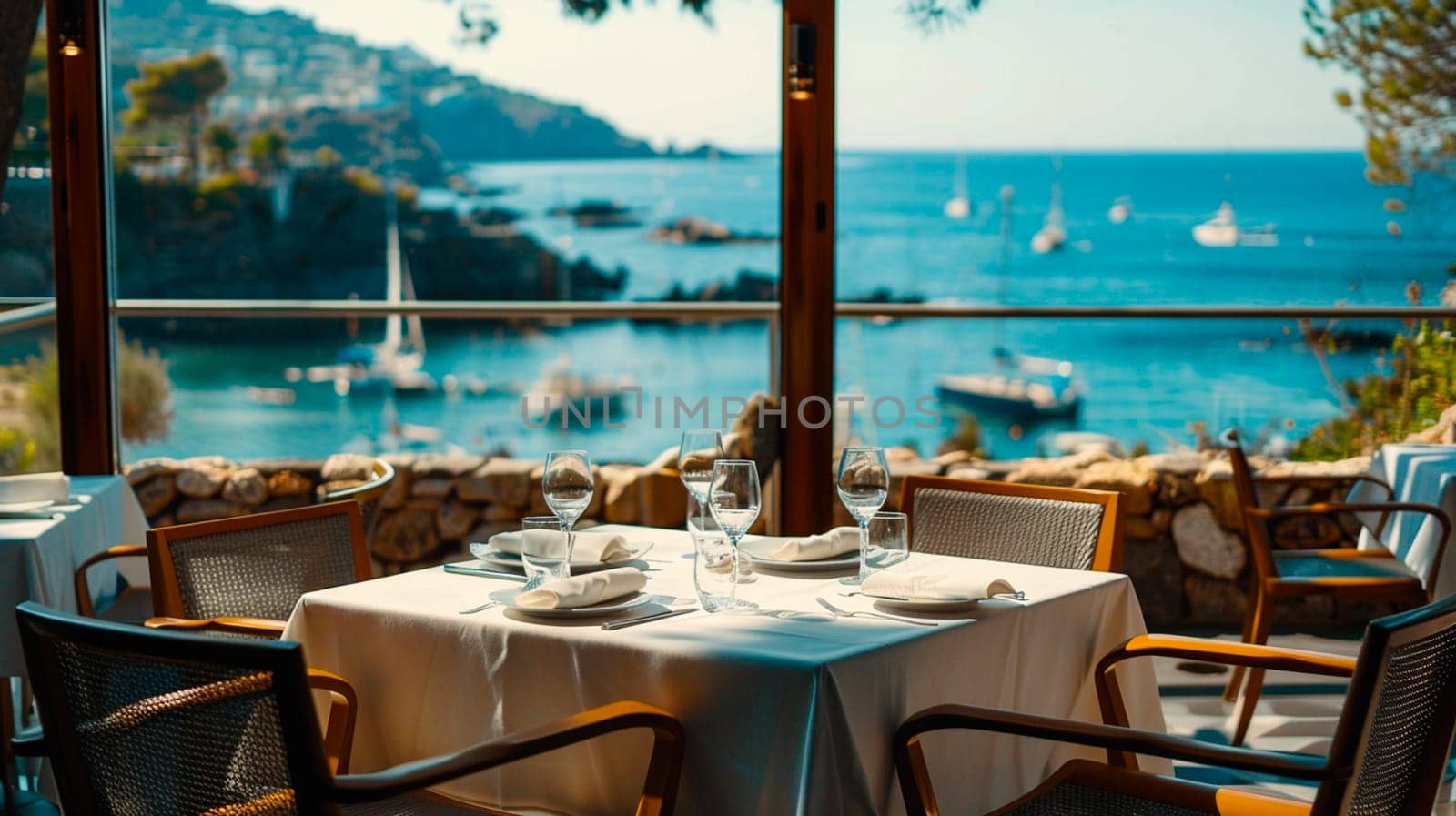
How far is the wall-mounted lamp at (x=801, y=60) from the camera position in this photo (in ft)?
14.0

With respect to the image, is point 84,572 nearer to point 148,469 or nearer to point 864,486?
point 864,486

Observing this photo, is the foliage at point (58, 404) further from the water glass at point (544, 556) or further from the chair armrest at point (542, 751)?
the chair armrest at point (542, 751)

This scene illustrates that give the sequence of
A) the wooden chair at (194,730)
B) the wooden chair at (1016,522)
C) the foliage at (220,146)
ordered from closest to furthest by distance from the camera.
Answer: the wooden chair at (194,730) < the wooden chair at (1016,522) < the foliage at (220,146)

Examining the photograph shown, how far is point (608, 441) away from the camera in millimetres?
6168

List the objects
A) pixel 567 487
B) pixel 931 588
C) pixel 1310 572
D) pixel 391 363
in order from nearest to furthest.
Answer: pixel 931 588 < pixel 567 487 < pixel 1310 572 < pixel 391 363

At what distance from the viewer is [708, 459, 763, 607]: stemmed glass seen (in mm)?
2021

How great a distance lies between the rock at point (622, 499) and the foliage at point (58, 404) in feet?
5.40

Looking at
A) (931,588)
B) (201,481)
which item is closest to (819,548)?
(931,588)

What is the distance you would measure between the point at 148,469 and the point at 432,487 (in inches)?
39.9

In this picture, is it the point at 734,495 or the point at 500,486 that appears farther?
the point at 500,486

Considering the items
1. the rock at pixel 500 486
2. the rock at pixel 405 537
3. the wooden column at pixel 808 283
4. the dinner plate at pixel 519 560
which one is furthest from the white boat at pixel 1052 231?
the dinner plate at pixel 519 560

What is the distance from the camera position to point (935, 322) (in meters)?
9.81

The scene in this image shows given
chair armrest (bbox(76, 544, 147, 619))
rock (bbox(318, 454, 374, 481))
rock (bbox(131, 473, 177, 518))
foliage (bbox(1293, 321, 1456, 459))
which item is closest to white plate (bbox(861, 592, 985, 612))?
chair armrest (bbox(76, 544, 147, 619))

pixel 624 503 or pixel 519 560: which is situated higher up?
pixel 519 560
